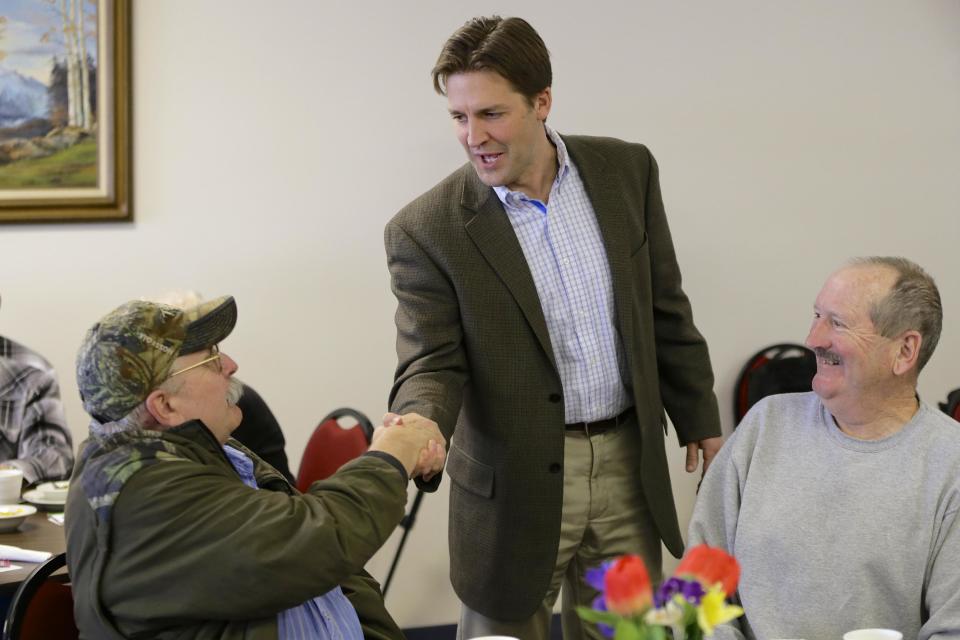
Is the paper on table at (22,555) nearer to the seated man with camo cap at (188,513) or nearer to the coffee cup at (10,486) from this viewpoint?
the coffee cup at (10,486)

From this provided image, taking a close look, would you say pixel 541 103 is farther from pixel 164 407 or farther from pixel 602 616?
pixel 602 616

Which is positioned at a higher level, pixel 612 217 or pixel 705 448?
pixel 612 217

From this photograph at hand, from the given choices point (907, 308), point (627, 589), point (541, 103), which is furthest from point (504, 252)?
point (627, 589)

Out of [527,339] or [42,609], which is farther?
[527,339]

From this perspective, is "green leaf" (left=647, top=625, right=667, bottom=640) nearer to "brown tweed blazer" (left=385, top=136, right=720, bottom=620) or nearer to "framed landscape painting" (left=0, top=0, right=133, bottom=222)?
"brown tweed blazer" (left=385, top=136, right=720, bottom=620)

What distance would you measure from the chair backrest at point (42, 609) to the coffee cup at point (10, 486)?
0.98m

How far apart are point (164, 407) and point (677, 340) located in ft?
4.13

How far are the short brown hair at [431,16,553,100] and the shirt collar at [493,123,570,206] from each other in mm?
149

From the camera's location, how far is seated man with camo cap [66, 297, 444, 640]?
1635 millimetres

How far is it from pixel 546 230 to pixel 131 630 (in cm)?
119

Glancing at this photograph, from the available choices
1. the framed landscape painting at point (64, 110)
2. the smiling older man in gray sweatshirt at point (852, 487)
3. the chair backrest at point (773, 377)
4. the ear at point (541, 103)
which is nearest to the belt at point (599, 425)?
the smiling older man in gray sweatshirt at point (852, 487)

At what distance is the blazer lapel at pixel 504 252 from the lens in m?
2.37

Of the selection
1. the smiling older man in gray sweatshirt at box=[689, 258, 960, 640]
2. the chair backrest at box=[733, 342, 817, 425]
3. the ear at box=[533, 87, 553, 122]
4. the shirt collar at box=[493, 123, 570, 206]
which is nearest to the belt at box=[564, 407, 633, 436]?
the smiling older man in gray sweatshirt at box=[689, 258, 960, 640]

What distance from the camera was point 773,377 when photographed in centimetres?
423
